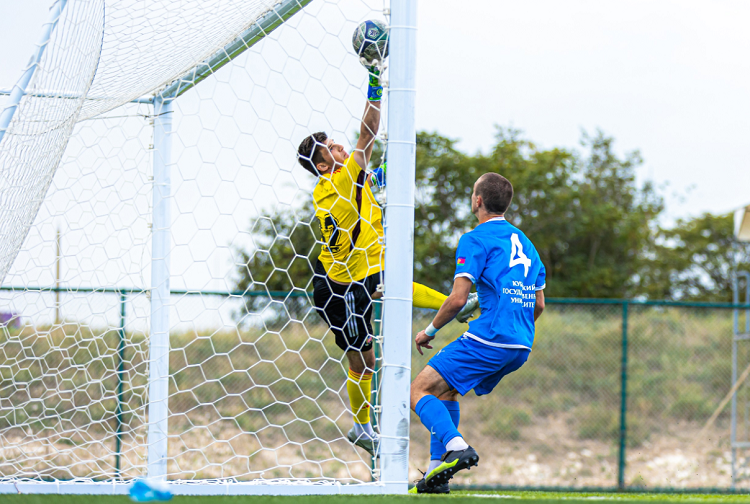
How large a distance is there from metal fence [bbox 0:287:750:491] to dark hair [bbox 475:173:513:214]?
468 cm

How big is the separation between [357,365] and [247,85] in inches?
69.6

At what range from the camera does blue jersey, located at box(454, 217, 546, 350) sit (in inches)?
127

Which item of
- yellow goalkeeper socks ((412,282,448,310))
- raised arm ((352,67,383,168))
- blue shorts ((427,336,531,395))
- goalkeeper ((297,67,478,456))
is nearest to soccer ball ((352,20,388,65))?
raised arm ((352,67,383,168))

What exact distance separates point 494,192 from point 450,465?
4.43 feet

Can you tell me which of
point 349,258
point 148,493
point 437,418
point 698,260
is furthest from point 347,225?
point 698,260

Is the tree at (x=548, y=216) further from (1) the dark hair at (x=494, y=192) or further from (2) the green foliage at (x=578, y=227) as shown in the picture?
(1) the dark hair at (x=494, y=192)

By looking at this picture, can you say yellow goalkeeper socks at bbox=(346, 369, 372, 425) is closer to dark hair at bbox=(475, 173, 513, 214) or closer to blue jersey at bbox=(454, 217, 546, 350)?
blue jersey at bbox=(454, 217, 546, 350)

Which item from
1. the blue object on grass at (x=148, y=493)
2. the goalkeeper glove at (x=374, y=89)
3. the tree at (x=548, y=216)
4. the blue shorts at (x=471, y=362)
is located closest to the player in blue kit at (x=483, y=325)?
the blue shorts at (x=471, y=362)

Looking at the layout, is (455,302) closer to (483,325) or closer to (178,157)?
(483,325)

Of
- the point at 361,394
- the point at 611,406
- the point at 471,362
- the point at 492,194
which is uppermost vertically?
the point at 492,194

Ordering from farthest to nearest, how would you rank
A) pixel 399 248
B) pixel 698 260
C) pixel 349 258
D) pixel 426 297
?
pixel 698 260
pixel 349 258
pixel 426 297
pixel 399 248

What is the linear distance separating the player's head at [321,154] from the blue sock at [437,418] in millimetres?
1492

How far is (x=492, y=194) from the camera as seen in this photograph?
11.2 ft

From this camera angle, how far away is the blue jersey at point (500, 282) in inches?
127
